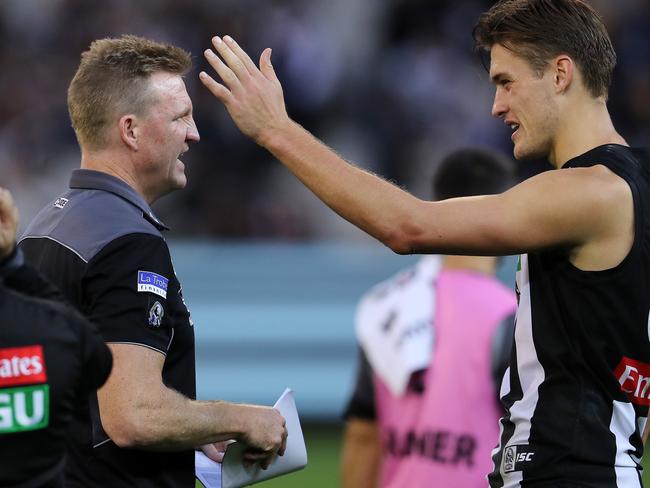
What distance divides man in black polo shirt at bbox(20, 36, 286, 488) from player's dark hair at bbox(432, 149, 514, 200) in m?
1.61

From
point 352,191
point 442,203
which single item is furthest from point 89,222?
point 442,203

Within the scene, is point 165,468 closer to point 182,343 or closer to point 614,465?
point 182,343

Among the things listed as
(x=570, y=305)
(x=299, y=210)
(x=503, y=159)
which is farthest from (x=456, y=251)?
(x=299, y=210)

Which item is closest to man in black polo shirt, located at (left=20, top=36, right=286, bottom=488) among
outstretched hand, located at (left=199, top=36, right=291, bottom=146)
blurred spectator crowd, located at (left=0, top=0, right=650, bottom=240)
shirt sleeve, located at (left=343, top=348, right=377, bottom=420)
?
outstretched hand, located at (left=199, top=36, right=291, bottom=146)

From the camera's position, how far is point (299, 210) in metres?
10.9

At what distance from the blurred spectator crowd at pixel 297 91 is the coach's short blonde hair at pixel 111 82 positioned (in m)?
6.76

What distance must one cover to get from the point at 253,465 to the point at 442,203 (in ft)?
3.21

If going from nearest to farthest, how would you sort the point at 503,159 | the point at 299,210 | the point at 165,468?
1. the point at 165,468
2. the point at 503,159
3. the point at 299,210

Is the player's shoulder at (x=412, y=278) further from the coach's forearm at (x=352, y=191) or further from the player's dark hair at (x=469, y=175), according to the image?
the coach's forearm at (x=352, y=191)

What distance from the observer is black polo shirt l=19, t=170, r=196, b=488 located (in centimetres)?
343

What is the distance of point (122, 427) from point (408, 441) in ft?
5.41

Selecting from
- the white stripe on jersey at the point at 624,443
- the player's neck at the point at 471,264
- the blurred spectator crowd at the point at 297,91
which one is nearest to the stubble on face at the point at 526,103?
the white stripe on jersey at the point at 624,443

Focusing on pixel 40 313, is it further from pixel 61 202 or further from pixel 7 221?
pixel 61 202

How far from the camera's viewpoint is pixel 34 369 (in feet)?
9.24
